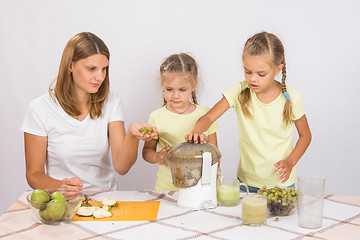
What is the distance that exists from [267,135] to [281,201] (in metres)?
0.58

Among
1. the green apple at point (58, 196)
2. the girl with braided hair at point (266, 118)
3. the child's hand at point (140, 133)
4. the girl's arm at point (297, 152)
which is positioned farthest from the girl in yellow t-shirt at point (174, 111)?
the green apple at point (58, 196)

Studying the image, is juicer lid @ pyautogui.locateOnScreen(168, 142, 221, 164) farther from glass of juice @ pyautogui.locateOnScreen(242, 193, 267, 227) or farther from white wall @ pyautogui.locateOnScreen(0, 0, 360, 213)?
white wall @ pyautogui.locateOnScreen(0, 0, 360, 213)

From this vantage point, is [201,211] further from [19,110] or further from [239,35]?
[19,110]

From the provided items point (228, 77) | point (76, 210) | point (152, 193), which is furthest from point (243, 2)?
point (76, 210)

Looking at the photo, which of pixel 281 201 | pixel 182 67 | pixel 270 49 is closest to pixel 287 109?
pixel 270 49

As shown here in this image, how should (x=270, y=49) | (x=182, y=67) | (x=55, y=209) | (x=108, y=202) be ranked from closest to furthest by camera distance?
1. (x=55, y=209)
2. (x=108, y=202)
3. (x=270, y=49)
4. (x=182, y=67)

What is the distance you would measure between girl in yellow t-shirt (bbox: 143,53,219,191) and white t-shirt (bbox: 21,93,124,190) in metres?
0.22

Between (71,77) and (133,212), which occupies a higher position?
(71,77)

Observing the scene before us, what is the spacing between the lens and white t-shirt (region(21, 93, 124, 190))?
213 centimetres

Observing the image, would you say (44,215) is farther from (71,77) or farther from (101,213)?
(71,77)

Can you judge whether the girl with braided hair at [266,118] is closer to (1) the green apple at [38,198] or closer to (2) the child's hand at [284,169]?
(2) the child's hand at [284,169]

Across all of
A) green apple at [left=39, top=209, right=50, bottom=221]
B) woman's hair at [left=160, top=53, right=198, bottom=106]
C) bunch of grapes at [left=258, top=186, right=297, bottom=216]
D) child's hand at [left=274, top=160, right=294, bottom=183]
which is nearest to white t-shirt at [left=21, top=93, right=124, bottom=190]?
woman's hair at [left=160, top=53, right=198, bottom=106]

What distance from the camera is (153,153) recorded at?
6.90 feet

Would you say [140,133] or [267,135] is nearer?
[140,133]
